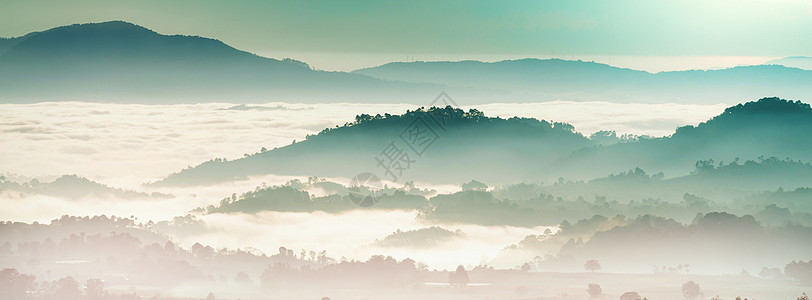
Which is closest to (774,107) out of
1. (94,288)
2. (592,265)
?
(592,265)

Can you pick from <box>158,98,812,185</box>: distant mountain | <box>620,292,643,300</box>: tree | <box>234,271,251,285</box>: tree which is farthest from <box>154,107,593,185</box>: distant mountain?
<box>620,292,643,300</box>: tree

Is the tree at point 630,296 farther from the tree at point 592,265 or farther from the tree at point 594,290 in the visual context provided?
the tree at point 592,265

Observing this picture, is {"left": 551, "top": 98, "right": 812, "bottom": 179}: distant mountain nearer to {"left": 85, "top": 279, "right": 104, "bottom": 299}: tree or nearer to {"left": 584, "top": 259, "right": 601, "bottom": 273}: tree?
{"left": 584, "top": 259, "right": 601, "bottom": 273}: tree

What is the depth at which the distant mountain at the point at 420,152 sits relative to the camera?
134125mm

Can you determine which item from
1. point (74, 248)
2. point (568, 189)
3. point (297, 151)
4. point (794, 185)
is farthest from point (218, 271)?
point (297, 151)

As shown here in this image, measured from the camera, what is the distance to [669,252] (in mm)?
58500

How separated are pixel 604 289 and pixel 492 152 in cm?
9385

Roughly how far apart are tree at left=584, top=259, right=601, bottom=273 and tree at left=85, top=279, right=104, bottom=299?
28528 mm

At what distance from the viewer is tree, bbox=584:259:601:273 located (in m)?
52.8

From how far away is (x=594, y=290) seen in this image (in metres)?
39.9

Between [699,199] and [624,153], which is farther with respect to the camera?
[624,153]

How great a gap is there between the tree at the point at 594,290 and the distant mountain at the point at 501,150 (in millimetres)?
87745

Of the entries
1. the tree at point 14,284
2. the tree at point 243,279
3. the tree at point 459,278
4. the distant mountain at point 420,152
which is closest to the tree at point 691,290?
the tree at point 459,278

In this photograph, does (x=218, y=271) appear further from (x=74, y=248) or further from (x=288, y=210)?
(x=288, y=210)
